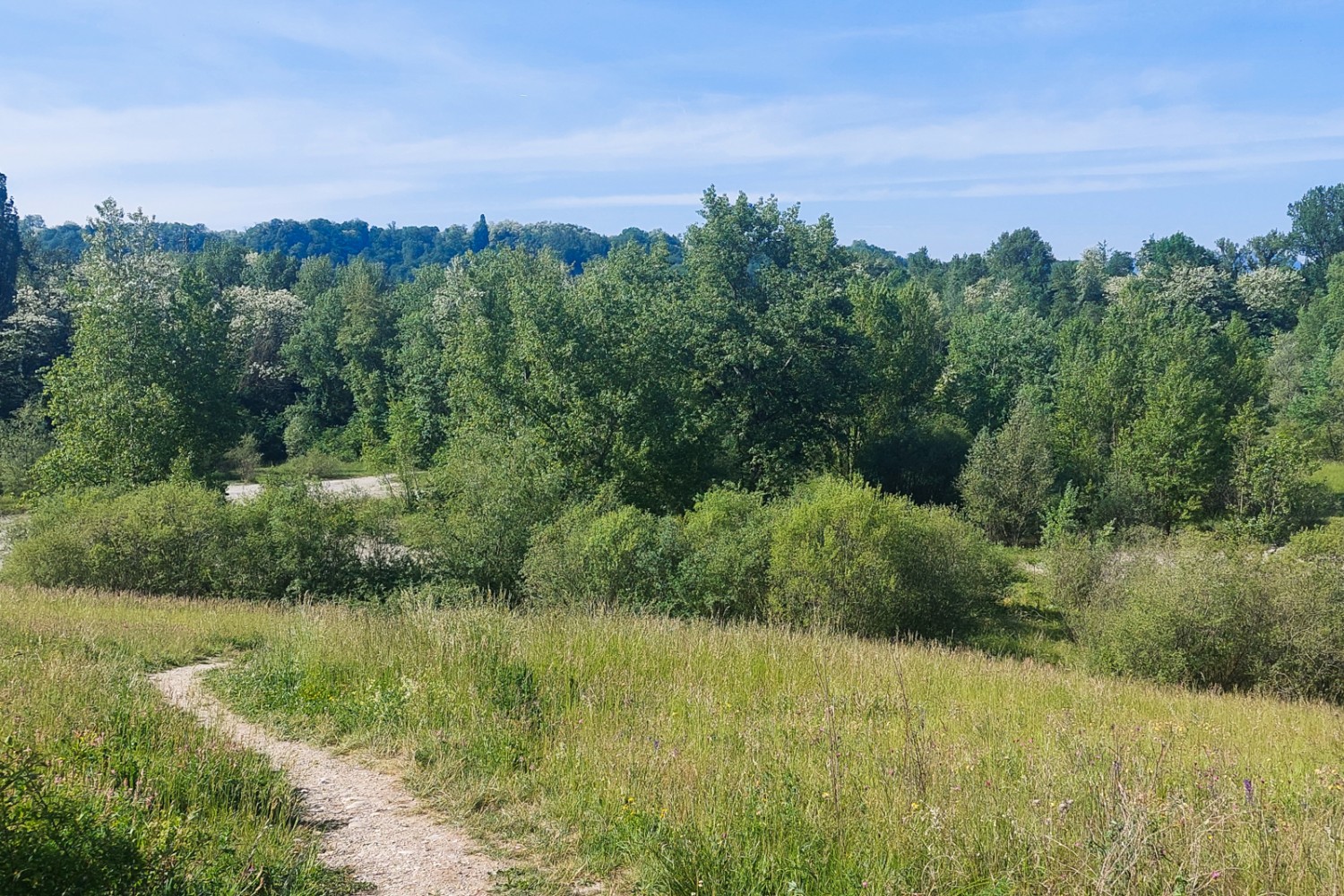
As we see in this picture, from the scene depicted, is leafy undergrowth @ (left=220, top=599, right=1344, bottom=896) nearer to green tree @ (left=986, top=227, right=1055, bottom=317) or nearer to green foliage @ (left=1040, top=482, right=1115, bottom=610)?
green foliage @ (left=1040, top=482, right=1115, bottom=610)

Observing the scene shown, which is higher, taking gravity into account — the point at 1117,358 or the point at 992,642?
the point at 1117,358

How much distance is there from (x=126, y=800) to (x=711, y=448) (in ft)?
87.4

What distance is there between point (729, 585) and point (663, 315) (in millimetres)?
13803

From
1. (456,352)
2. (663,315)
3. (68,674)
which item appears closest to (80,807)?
(68,674)

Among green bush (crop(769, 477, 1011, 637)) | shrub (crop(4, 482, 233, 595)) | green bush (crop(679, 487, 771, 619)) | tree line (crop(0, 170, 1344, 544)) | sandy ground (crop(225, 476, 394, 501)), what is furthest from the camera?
sandy ground (crop(225, 476, 394, 501))

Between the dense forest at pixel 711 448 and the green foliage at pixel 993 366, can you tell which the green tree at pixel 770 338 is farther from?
the green foliage at pixel 993 366

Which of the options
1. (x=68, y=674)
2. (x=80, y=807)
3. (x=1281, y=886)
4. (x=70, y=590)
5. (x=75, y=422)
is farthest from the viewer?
(x=75, y=422)

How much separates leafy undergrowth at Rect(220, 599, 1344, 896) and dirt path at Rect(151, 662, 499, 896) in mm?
260

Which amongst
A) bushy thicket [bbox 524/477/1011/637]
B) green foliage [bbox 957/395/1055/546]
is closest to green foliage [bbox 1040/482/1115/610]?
bushy thicket [bbox 524/477/1011/637]

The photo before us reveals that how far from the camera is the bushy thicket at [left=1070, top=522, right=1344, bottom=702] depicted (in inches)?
634

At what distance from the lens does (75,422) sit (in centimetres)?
3002

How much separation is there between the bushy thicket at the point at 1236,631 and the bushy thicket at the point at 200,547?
55.7ft

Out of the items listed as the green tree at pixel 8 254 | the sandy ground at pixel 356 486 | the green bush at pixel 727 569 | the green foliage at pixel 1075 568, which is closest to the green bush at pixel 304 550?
the sandy ground at pixel 356 486

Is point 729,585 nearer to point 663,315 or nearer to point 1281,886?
point 663,315
